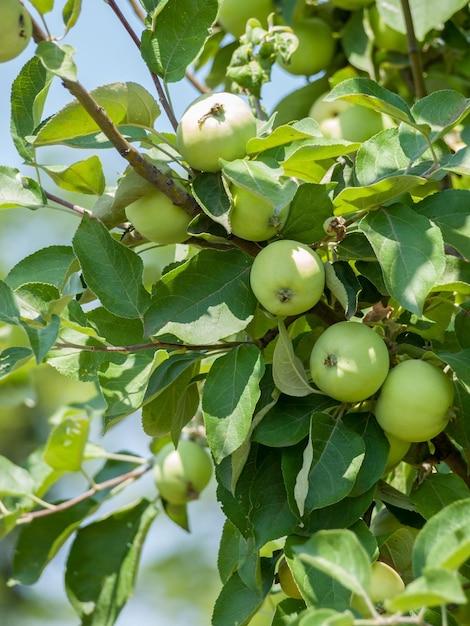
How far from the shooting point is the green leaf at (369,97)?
2.96ft

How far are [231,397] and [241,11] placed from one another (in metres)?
1.06

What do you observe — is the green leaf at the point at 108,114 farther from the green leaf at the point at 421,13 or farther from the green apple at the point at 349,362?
the green leaf at the point at 421,13

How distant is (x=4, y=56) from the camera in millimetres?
849

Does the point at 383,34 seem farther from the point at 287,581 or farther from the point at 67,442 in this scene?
the point at 287,581

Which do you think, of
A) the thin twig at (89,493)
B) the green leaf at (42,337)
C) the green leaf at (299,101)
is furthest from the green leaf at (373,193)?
the thin twig at (89,493)

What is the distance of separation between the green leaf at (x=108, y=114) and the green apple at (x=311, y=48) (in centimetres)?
80

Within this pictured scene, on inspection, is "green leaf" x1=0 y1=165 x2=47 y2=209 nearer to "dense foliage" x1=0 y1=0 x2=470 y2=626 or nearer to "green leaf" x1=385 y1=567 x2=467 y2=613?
"dense foliage" x1=0 y1=0 x2=470 y2=626

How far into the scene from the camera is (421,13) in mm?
1572

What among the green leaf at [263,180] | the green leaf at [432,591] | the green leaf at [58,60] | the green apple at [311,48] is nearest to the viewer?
the green leaf at [432,591]

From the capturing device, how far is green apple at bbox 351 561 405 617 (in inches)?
34.3

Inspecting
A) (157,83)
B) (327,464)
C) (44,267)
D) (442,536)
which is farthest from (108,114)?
(442,536)

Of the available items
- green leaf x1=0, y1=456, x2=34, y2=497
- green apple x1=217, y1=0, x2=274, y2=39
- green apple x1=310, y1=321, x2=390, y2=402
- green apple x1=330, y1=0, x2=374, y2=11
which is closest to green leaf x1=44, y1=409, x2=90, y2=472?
green leaf x1=0, y1=456, x2=34, y2=497

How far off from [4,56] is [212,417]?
40 centimetres

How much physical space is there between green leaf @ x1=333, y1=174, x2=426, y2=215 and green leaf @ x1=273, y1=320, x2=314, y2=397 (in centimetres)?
14
